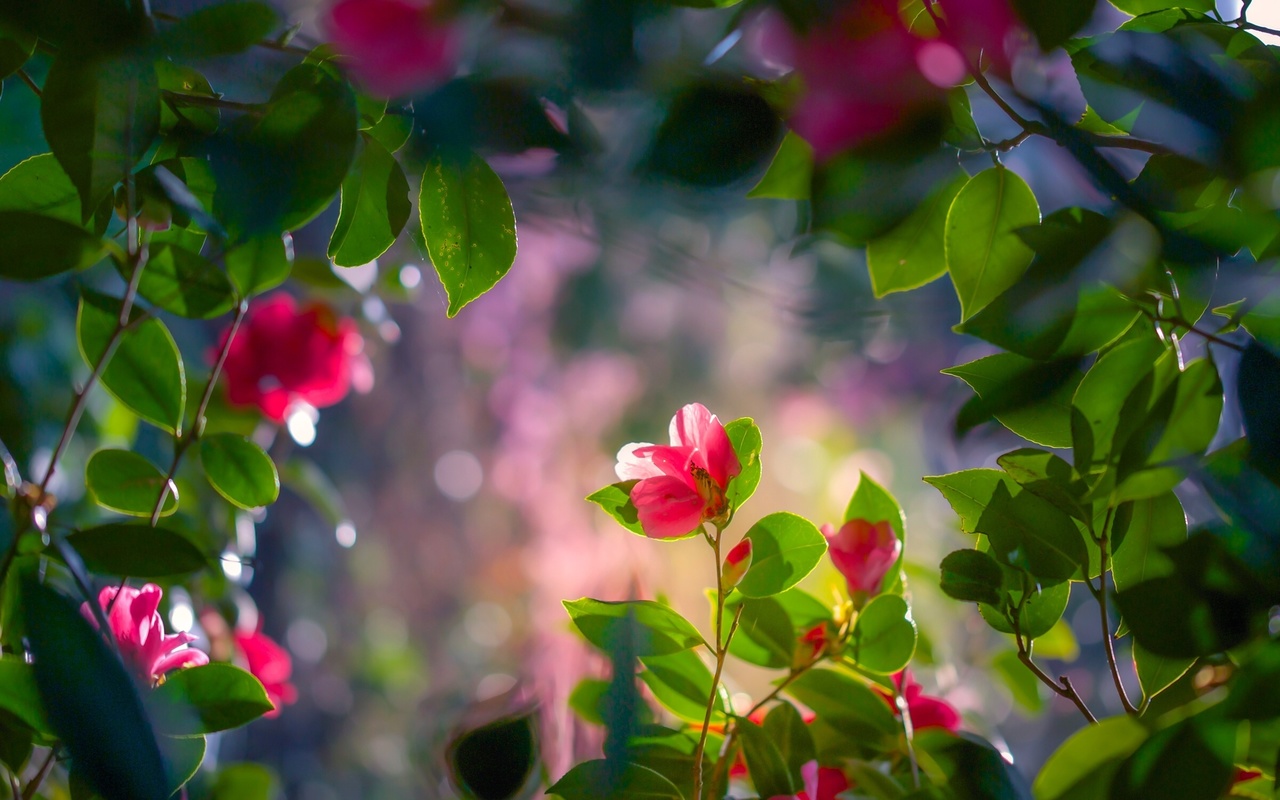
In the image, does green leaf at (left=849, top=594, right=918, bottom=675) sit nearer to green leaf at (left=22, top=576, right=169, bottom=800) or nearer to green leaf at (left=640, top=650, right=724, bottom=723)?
green leaf at (left=640, top=650, right=724, bottom=723)

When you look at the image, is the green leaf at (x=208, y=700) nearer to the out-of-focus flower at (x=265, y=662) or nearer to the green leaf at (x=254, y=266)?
the green leaf at (x=254, y=266)

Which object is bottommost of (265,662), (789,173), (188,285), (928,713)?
(265,662)

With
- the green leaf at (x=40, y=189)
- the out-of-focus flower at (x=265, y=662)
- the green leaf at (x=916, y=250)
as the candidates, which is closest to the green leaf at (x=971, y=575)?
the green leaf at (x=916, y=250)

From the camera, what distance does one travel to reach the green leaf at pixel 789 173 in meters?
0.31

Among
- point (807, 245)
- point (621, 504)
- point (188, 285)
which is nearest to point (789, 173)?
point (807, 245)

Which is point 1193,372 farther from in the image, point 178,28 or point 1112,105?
point 178,28

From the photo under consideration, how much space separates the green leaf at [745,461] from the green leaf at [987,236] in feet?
0.29

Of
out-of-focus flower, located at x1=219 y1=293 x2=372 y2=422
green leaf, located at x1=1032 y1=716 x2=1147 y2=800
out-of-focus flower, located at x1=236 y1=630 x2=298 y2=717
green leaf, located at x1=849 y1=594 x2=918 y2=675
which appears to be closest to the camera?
green leaf, located at x1=1032 y1=716 x2=1147 y2=800

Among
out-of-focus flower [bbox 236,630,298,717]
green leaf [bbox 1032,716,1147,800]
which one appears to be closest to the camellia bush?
green leaf [bbox 1032,716,1147,800]

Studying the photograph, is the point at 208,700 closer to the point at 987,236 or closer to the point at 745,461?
the point at 745,461

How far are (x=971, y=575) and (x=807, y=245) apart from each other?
150 mm

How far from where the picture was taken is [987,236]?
29 cm

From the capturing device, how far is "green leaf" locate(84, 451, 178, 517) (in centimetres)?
35

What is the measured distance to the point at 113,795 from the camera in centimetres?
23
